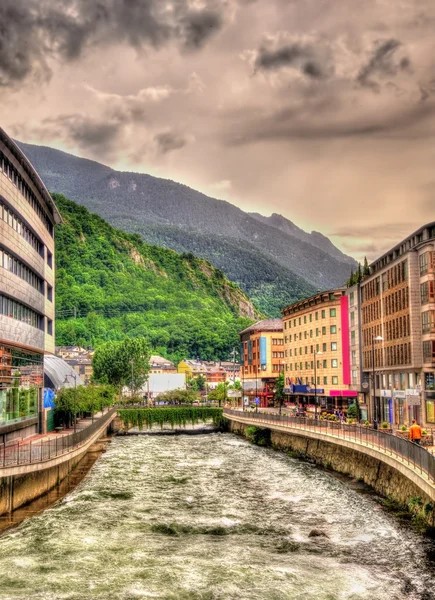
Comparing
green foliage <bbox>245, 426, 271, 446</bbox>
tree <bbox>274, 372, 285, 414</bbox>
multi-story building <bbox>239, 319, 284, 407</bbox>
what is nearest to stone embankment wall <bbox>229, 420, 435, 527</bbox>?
green foliage <bbox>245, 426, 271, 446</bbox>

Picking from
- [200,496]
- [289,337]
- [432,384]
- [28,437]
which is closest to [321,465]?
[432,384]

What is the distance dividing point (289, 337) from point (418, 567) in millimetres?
106277

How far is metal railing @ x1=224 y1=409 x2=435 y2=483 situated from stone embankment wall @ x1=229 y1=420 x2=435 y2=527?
3.69 ft

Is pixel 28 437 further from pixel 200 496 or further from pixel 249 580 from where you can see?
pixel 249 580

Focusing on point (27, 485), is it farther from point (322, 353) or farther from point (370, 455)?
point (322, 353)

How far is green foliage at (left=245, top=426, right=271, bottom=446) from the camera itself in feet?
281

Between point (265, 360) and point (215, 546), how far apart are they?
121 meters

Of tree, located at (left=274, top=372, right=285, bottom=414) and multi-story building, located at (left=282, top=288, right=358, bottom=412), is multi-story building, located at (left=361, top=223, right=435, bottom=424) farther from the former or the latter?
tree, located at (left=274, top=372, right=285, bottom=414)

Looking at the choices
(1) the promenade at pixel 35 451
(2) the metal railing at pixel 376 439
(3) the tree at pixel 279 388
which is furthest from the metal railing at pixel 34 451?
(3) the tree at pixel 279 388

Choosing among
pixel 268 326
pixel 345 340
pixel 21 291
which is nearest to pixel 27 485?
pixel 21 291

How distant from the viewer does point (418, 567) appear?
28.3 m

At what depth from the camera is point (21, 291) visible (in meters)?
56.3

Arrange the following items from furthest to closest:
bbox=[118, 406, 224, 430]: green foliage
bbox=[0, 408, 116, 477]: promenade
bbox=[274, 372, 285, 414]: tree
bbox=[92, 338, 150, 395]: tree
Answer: bbox=[92, 338, 150, 395]: tree → bbox=[274, 372, 285, 414]: tree → bbox=[118, 406, 224, 430]: green foliage → bbox=[0, 408, 116, 477]: promenade

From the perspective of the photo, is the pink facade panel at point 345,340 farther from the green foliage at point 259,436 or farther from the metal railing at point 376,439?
the metal railing at point 376,439
